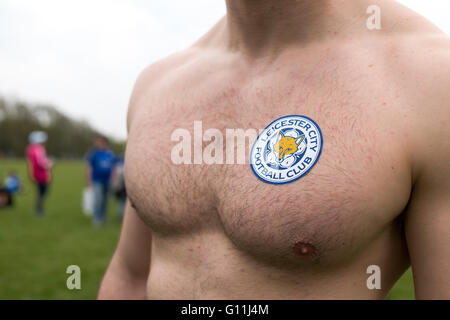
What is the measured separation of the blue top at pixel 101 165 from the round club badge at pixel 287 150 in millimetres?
6551

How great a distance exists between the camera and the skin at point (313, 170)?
1016 mm

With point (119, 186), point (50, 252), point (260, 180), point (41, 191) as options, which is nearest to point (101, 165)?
point (119, 186)

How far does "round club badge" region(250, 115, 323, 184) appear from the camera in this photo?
1113 millimetres

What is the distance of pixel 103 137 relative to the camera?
7.60m

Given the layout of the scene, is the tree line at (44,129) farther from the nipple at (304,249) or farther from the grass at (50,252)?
the nipple at (304,249)

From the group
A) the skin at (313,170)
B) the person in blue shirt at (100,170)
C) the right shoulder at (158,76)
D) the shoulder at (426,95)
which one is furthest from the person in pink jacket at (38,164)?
the shoulder at (426,95)

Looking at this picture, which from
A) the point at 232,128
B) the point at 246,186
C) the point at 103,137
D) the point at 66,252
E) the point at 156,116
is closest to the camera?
the point at 246,186

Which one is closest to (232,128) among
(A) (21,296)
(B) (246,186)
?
(B) (246,186)

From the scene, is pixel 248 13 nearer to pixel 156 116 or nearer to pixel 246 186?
pixel 156 116

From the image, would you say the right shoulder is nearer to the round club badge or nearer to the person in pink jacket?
the round club badge

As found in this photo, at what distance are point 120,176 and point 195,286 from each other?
6826 mm

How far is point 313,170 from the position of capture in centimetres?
109

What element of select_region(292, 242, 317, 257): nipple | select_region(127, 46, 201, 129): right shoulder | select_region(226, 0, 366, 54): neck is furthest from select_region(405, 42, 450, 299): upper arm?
select_region(127, 46, 201, 129): right shoulder

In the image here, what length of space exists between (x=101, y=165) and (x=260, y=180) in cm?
661
